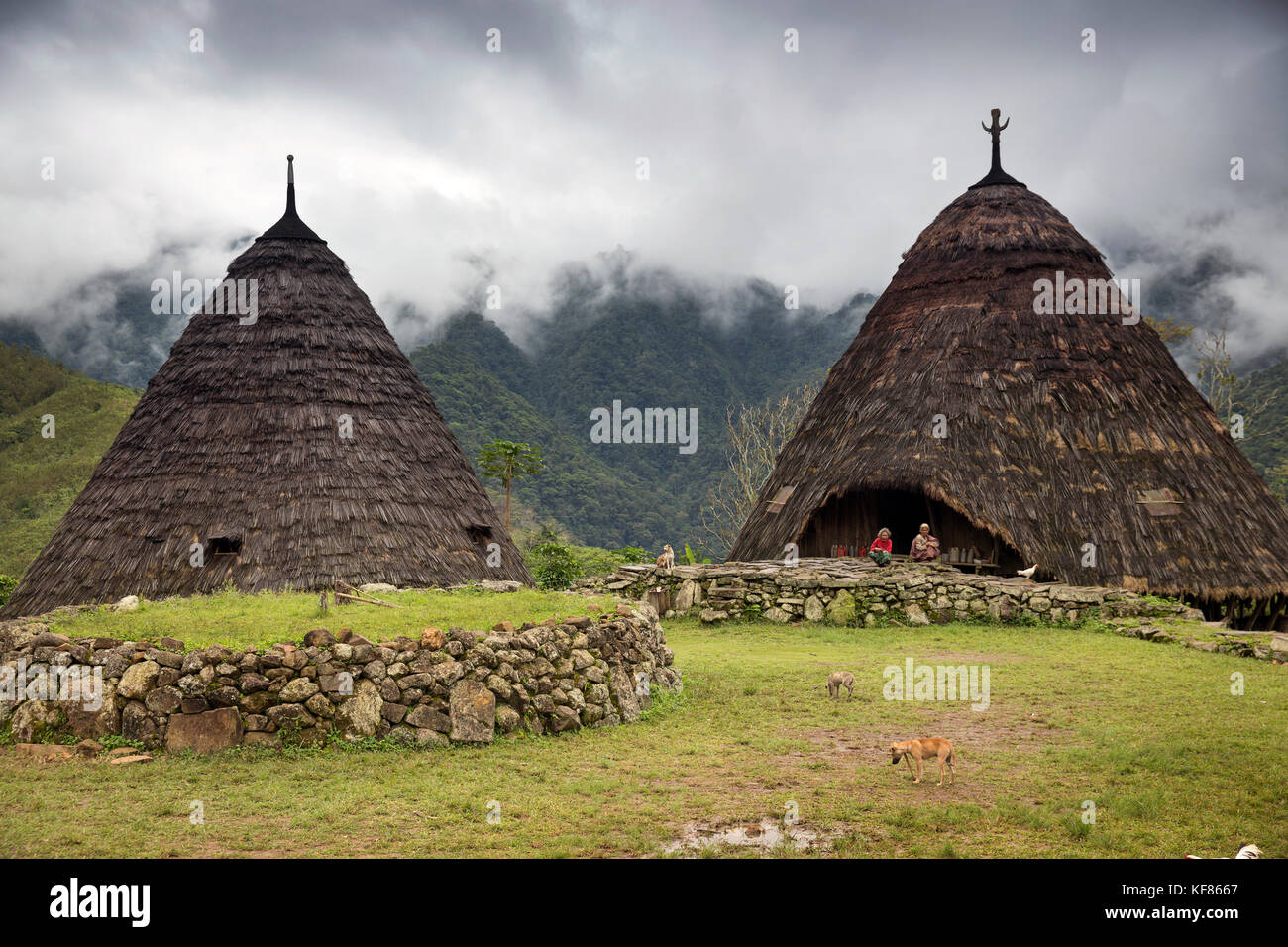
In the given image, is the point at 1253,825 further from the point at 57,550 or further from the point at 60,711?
the point at 57,550

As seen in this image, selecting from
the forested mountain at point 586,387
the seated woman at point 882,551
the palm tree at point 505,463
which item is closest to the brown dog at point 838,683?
the seated woman at point 882,551

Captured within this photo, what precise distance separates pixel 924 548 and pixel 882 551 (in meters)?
0.88

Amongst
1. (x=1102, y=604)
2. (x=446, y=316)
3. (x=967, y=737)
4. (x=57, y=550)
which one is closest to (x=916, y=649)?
(x=1102, y=604)

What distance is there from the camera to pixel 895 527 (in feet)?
65.7

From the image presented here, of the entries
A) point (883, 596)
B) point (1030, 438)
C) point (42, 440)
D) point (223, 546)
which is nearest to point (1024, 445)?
point (1030, 438)

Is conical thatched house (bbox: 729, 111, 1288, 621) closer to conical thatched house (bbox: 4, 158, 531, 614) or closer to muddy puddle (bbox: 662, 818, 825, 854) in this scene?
conical thatched house (bbox: 4, 158, 531, 614)

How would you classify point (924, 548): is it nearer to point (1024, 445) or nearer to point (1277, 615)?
point (1024, 445)

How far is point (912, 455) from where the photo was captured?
55.7ft

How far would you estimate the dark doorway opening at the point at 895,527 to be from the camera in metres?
17.2

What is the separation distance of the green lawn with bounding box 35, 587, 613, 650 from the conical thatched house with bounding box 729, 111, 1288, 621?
28.4 ft

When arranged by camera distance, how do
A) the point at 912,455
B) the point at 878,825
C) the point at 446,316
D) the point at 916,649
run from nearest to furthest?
the point at 878,825 → the point at 916,649 → the point at 912,455 → the point at 446,316

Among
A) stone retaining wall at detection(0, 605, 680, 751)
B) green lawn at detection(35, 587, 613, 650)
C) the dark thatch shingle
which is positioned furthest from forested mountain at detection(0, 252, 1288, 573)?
stone retaining wall at detection(0, 605, 680, 751)

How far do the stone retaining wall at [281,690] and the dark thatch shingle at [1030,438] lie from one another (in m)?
10.4

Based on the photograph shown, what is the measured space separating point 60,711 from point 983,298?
56.2 feet
